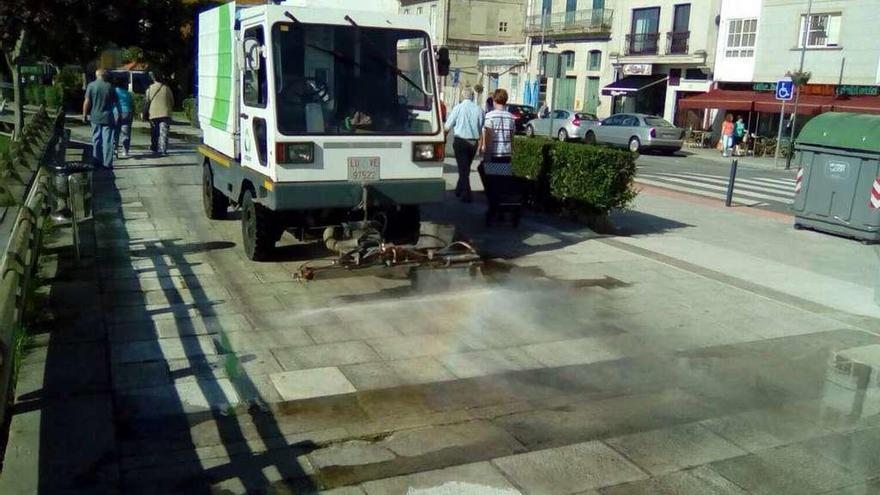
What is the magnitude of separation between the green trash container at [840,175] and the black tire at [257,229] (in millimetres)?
8058

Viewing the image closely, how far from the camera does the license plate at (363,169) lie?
26.6 ft

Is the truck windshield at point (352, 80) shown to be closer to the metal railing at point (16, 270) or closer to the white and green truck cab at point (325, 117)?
the white and green truck cab at point (325, 117)

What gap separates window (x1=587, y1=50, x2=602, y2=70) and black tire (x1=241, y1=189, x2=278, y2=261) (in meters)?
37.2

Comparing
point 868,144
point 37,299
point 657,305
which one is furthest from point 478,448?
point 868,144

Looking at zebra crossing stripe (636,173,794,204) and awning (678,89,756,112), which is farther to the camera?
awning (678,89,756,112)

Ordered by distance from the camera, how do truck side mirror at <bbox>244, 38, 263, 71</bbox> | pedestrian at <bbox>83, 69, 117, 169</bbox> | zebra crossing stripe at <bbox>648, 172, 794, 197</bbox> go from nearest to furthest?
truck side mirror at <bbox>244, 38, 263, 71</bbox>, pedestrian at <bbox>83, 69, 117, 169</bbox>, zebra crossing stripe at <bbox>648, 172, 794, 197</bbox>

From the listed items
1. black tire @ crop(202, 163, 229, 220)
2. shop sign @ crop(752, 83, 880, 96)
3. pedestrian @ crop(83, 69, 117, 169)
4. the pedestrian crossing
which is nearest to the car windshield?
shop sign @ crop(752, 83, 880, 96)

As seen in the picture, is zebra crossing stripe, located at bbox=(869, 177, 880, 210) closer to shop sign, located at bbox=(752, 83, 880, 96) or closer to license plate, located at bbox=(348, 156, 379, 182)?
license plate, located at bbox=(348, 156, 379, 182)

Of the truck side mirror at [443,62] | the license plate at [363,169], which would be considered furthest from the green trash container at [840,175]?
the license plate at [363,169]

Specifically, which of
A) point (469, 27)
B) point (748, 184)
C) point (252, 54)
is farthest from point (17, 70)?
point (469, 27)

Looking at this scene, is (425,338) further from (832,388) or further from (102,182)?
(102,182)

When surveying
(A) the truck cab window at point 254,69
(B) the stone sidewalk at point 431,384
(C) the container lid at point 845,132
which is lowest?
(B) the stone sidewalk at point 431,384

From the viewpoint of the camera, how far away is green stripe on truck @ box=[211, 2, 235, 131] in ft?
29.5

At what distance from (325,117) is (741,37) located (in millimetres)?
30885
